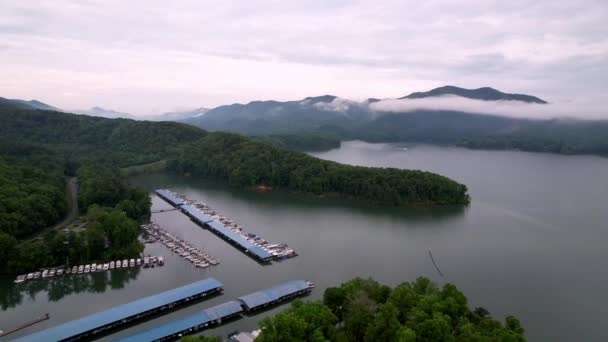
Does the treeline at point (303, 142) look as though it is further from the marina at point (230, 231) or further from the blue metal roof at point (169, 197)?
the marina at point (230, 231)

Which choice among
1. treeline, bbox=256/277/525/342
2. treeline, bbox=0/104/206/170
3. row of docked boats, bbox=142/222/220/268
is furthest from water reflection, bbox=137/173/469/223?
treeline, bbox=256/277/525/342

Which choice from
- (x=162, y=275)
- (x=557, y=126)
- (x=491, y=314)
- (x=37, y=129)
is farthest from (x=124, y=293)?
(x=557, y=126)

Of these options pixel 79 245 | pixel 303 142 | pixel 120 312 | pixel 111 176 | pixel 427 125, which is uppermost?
pixel 427 125

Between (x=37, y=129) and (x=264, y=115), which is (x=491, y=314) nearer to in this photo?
(x=37, y=129)

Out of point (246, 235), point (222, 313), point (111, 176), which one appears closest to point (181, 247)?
point (246, 235)

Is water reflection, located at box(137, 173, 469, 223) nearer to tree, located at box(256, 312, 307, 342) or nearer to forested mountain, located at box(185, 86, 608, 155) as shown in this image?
tree, located at box(256, 312, 307, 342)

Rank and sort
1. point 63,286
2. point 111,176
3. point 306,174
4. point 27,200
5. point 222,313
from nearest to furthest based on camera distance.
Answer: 1. point 222,313
2. point 63,286
3. point 27,200
4. point 111,176
5. point 306,174

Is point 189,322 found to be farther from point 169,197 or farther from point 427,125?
point 427,125
